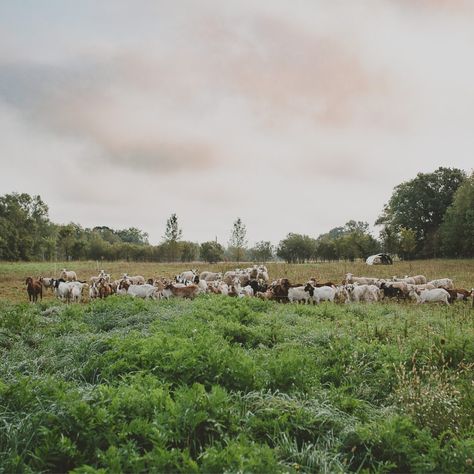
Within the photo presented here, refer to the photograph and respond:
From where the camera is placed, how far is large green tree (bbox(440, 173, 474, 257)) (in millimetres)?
57000

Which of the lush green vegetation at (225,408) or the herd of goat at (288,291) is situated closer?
the lush green vegetation at (225,408)

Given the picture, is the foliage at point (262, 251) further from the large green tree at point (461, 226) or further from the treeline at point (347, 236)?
the large green tree at point (461, 226)

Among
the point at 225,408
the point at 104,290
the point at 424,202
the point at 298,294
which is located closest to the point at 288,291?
the point at 298,294

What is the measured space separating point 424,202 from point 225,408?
270 ft

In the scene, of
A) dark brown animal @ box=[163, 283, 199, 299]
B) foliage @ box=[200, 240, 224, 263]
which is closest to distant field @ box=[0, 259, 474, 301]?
dark brown animal @ box=[163, 283, 199, 299]

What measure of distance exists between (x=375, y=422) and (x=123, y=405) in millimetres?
3033

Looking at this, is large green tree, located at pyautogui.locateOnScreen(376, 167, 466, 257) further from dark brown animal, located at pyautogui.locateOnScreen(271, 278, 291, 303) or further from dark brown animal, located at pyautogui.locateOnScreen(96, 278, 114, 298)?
dark brown animal, located at pyautogui.locateOnScreen(96, 278, 114, 298)

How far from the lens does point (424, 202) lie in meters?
76.7

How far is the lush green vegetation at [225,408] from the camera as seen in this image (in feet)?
12.2

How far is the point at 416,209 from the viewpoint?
76375 millimetres

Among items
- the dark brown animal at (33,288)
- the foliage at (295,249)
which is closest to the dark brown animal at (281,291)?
the dark brown animal at (33,288)

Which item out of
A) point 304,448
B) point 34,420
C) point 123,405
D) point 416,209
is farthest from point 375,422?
point 416,209

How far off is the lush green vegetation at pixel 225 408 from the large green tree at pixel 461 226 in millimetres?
57223

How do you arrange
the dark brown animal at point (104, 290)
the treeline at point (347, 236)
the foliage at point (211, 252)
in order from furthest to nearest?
the foliage at point (211, 252)
the treeline at point (347, 236)
the dark brown animal at point (104, 290)
